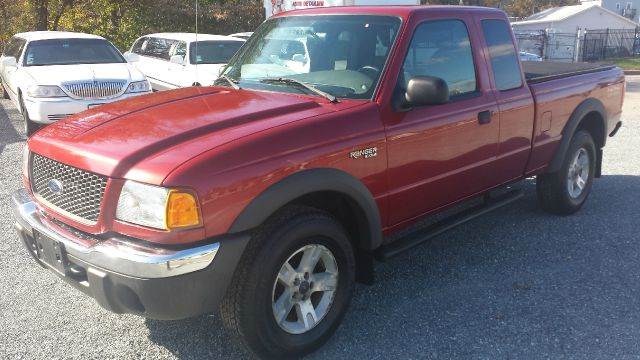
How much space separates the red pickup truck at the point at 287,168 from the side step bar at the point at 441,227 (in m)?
0.02

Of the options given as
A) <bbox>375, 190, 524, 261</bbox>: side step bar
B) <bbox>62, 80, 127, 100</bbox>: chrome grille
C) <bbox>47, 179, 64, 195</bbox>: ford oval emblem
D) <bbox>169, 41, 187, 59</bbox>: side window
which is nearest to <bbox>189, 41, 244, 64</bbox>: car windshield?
<bbox>169, 41, 187, 59</bbox>: side window

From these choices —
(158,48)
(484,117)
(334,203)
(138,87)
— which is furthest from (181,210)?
(158,48)

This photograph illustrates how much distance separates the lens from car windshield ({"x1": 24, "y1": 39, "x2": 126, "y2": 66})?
9.80 m

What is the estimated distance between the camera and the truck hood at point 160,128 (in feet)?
8.83

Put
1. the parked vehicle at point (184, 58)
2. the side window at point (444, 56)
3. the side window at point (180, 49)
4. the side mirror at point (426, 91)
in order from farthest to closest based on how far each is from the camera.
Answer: the side window at point (180, 49) < the parked vehicle at point (184, 58) < the side window at point (444, 56) < the side mirror at point (426, 91)

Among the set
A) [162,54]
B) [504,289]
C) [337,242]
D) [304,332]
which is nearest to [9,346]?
[304,332]

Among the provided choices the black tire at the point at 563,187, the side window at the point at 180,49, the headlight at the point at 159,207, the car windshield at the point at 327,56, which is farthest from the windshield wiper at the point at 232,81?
the side window at the point at 180,49

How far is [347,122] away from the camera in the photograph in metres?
3.20

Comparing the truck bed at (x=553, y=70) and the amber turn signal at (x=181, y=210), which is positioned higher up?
the truck bed at (x=553, y=70)

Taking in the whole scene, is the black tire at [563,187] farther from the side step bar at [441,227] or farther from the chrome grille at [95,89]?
the chrome grille at [95,89]

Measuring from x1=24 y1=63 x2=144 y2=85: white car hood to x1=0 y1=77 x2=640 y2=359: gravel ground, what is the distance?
4.28m

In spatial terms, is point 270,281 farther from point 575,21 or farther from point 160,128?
point 575,21

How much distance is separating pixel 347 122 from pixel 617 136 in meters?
7.92

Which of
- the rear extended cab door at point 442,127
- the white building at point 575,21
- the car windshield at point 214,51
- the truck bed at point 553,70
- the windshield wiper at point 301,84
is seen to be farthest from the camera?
the white building at point 575,21
